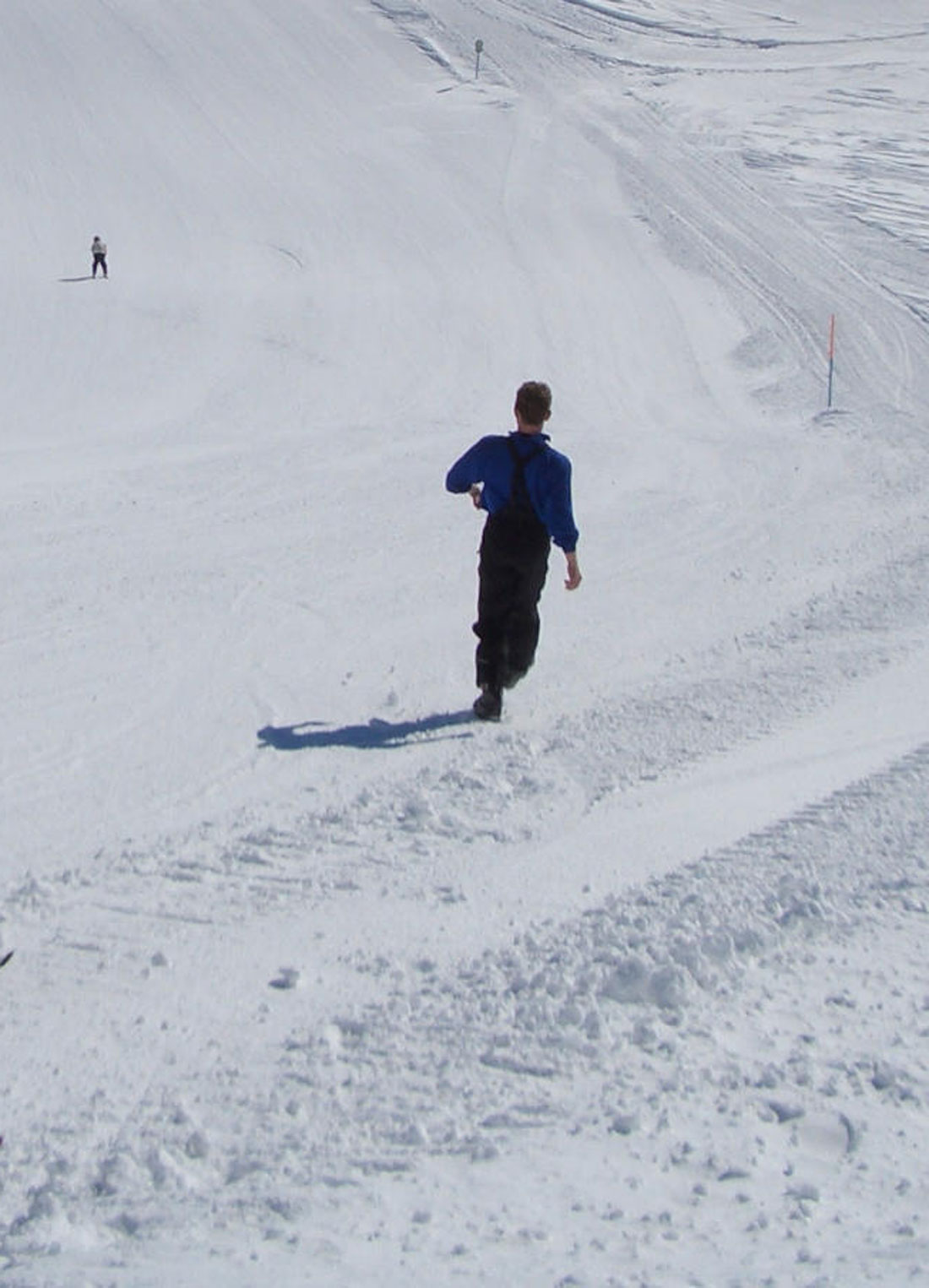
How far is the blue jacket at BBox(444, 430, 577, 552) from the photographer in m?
7.23

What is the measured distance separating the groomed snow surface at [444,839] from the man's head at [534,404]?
138 cm

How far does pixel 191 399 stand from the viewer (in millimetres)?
19234

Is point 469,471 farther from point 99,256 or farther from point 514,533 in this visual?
point 99,256

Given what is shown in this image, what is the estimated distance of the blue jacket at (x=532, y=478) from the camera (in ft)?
23.7

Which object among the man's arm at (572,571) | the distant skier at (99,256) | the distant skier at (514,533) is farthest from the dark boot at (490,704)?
the distant skier at (99,256)

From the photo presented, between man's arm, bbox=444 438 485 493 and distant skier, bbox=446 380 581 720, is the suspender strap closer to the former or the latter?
distant skier, bbox=446 380 581 720

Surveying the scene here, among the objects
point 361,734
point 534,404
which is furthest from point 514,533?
point 361,734

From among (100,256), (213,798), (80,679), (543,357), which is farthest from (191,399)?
(213,798)

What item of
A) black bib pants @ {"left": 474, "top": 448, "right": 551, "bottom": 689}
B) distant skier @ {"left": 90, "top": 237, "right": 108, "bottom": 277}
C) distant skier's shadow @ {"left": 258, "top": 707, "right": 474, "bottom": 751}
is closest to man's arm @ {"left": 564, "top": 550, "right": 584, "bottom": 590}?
black bib pants @ {"left": 474, "top": 448, "right": 551, "bottom": 689}

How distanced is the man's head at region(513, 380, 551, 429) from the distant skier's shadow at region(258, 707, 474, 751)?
1.40 meters

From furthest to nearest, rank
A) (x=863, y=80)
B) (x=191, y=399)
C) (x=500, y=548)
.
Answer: (x=863, y=80), (x=191, y=399), (x=500, y=548)

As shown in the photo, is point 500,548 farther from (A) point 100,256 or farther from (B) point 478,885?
(A) point 100,256

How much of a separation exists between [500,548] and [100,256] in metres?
21.6

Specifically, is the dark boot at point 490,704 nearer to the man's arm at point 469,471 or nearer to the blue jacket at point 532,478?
the blue jacket at point 532,478
